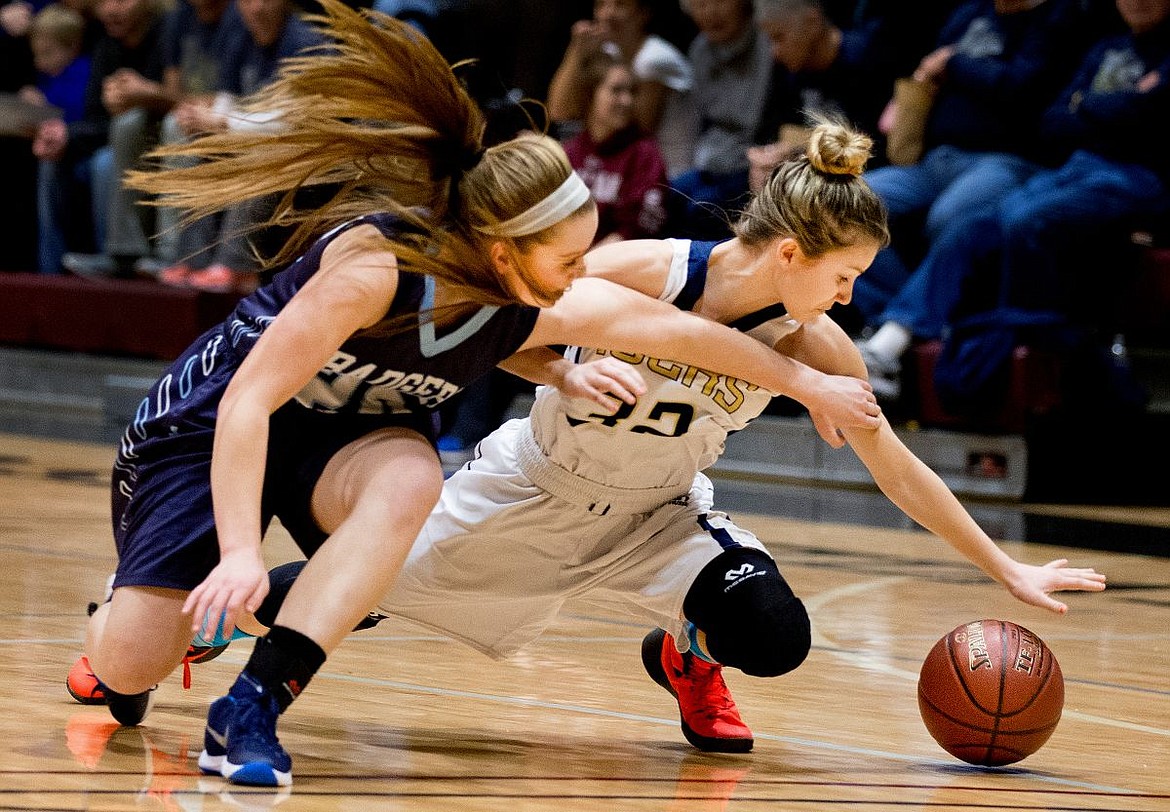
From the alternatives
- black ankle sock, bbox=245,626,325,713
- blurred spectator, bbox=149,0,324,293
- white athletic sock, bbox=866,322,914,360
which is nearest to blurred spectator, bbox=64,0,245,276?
blurred spectator, bbox=149,0,324,293

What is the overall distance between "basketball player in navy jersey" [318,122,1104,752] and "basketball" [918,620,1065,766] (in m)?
0.12

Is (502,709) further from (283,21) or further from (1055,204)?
(283,21)

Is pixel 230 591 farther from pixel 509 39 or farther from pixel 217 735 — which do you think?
pixel 509 39

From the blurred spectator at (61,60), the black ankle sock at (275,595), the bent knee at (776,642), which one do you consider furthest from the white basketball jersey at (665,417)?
the blurred spectator at (61,60)

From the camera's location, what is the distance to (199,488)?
3.03 meters

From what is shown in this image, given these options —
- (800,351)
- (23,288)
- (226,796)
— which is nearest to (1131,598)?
(800,351)

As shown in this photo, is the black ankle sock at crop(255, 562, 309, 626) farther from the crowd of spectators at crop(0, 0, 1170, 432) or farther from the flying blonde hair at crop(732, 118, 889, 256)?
the crowd of spectators at crop(0, 0, 1170, 432)

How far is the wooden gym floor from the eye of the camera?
2.67 metres

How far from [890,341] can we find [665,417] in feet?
15.2

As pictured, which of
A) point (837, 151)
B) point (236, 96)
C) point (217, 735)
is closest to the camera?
point (217, 735)

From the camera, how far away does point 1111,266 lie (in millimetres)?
7637

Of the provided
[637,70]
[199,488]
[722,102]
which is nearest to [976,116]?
[722,102]

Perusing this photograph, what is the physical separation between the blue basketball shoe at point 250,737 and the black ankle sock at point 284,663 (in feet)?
0.05

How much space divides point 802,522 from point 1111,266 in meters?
1.95
